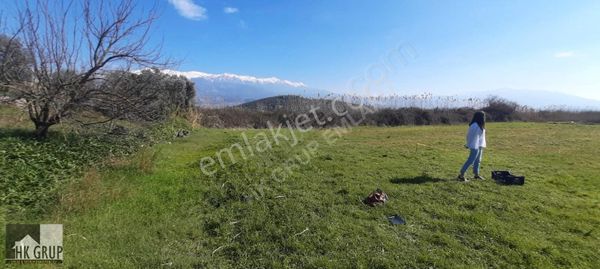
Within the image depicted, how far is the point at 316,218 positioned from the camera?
5.34m

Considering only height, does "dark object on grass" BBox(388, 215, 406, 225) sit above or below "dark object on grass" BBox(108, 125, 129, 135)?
below

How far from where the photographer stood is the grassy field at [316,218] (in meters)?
4.10

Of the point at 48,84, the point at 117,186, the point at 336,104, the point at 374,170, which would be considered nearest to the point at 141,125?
the point at 48,84

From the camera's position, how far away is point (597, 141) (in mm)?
16422

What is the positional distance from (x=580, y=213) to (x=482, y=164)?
14.9 ft

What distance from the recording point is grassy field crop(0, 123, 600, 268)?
4.10m

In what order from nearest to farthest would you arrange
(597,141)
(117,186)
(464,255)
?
1. (464,255)
2. (117,186)
3. (597,141)

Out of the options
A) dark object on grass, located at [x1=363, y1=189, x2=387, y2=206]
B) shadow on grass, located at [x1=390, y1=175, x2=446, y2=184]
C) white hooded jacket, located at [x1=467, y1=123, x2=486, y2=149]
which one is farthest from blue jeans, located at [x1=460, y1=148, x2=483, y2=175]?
dark object on grass, located at [x1=363, y1=189, x2=387, y2=206]

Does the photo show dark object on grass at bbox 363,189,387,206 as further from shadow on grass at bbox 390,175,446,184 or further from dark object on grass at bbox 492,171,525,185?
dark object on grass at bbox 492,171,525,185

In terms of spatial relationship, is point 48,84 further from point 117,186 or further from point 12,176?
point 117,186

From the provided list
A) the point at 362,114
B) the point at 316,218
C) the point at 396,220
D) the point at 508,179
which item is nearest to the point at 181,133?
the point at 316,218

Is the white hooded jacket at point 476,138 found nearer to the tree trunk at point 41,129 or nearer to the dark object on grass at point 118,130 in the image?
the dark object on grass at point 118,130

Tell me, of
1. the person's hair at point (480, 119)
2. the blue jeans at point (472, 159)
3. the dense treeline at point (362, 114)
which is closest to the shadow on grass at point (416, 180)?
the blue jeans at point (472, 159)

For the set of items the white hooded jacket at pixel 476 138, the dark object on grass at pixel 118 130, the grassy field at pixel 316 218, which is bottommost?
the grassy field at pixel 316 218
